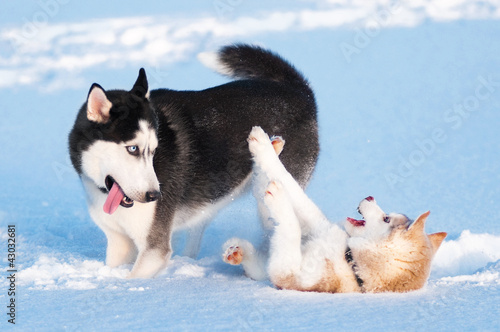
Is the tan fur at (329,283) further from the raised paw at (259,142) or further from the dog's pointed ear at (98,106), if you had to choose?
the dog's pointed ear at (98,106)

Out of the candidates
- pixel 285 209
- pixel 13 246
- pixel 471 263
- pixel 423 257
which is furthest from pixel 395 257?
pixel 13 246

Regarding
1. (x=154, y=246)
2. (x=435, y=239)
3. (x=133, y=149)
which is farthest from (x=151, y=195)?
(x=435, y=239)

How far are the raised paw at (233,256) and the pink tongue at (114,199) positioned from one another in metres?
0.89

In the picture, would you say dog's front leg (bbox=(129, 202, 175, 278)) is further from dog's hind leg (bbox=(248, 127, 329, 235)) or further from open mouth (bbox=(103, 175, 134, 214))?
dog's hind leg (bbox=(248, 127, 329, 235))

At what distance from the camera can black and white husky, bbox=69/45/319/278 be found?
3996 mm

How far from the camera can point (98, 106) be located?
3967 mm

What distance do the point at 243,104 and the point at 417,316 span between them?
8.04ft

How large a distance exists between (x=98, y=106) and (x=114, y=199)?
2.23 feet

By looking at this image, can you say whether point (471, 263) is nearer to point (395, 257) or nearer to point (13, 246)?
point (395, 257)

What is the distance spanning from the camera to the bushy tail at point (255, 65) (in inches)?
213

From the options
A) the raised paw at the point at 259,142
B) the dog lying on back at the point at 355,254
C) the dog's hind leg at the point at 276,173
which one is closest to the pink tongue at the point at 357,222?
the dog lying on back at the point at 355,254

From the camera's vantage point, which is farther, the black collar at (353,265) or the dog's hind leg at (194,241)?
Result: the dog's hind leg at (194,241)

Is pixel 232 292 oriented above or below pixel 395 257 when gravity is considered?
below

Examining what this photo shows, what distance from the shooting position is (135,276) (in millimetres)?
4270
